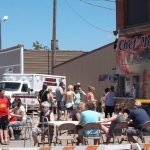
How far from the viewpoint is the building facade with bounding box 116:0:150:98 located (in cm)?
2647

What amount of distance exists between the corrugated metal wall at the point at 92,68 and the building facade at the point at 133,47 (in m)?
6.91

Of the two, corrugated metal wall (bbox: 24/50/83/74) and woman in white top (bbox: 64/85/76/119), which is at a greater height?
corrugated metal wall (bbox: 24/50/83/74)

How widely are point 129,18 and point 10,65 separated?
1849 centimetres

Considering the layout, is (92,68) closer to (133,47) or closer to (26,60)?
Answer: (26,60)

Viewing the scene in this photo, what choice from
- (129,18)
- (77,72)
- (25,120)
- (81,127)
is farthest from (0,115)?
(77,72)

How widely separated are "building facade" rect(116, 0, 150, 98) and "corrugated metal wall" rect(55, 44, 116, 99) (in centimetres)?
691

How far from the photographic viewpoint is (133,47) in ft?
89.8

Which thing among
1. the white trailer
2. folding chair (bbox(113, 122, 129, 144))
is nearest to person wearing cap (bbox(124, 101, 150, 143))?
folding chair (bbox(113, 122, 129, 144))

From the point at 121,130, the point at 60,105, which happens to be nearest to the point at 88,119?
the point at 121,130

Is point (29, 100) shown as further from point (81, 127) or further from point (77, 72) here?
point (81, 127)

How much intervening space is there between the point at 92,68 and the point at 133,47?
11470 millimetres

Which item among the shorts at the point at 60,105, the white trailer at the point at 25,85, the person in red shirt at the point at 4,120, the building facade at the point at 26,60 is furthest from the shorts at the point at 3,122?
the building facade at the point at 26,60

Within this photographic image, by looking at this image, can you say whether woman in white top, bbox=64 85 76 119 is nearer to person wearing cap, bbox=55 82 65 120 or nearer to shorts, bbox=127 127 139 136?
person wearing cap, bbox=55 82 65 120

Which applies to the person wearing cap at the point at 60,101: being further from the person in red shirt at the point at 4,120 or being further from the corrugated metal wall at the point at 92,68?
the corrugated metal wall at the point at 92,68
